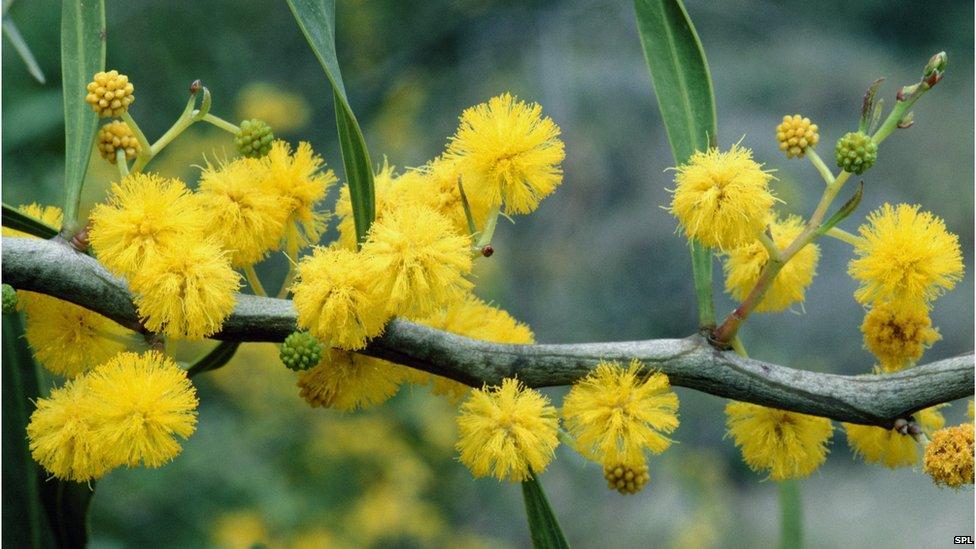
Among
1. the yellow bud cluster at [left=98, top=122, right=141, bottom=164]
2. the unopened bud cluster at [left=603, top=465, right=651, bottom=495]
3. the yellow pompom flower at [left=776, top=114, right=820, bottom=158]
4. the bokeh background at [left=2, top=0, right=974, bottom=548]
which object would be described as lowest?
the unopened bud cluster at [left=603, top=465, right=651, bottom=495]

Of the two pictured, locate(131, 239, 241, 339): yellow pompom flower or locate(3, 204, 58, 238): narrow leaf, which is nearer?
locate(131, 239, 241, 339): yellow pompom flower

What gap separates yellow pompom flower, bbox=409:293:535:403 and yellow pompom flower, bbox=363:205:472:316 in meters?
0.19

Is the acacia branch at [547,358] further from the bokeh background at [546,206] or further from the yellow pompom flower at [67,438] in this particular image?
the bokeh background at [546,206]

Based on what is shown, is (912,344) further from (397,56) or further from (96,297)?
(397,56)

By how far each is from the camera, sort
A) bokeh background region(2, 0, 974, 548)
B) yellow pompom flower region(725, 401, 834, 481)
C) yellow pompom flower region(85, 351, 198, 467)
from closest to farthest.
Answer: yellow pompom flower region(85, 351, 198, 467), yellow pompom flower region(725, 401, 834, 481), bokeh background region(2, 0, 974, 548)

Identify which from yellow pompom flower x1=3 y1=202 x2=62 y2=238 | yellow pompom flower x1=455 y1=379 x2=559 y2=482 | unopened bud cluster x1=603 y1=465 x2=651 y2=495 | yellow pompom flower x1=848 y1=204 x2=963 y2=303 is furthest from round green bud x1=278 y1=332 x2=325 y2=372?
yellow pompom flower x1=848 y1=204 x2=963 y2=303

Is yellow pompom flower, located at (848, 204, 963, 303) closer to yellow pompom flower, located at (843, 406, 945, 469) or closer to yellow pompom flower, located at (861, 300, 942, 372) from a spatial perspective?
yellow pompom flower, located at (861, 300, 942, 372)

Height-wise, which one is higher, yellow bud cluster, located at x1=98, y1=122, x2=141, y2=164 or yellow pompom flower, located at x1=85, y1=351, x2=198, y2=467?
yellow bud cluster, located at x1=98, y1=122, x2=141, y2=164

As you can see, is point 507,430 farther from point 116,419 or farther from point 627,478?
point 116,419

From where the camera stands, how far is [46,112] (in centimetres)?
306

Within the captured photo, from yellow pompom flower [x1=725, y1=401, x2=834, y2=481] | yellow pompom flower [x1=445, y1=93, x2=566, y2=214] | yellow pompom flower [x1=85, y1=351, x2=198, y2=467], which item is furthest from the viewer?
yellow pompom flower [x1=725, y1=401, x2=834, y2=481]

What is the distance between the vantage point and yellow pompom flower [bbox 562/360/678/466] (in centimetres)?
137

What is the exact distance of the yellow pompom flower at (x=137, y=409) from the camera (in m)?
1.29

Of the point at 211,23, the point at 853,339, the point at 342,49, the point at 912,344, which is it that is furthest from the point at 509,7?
the point at 912,344
